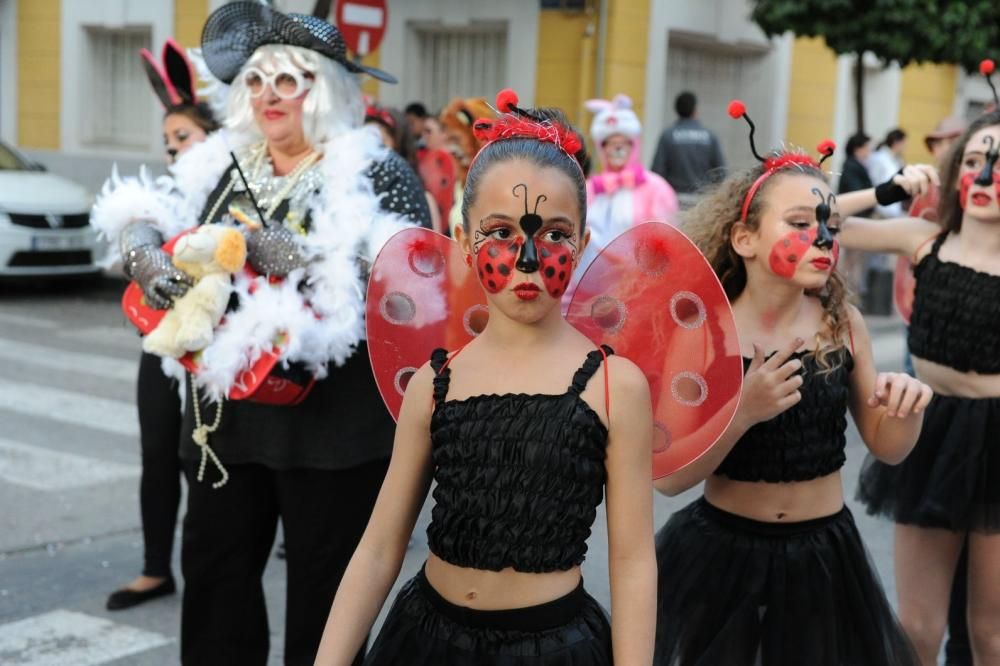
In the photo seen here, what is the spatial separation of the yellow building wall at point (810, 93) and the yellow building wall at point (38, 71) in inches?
379

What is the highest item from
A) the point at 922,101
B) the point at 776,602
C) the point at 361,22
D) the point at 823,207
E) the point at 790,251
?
the point at 922,101

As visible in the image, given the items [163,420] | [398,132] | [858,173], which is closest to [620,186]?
[398,132]

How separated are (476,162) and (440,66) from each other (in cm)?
1313

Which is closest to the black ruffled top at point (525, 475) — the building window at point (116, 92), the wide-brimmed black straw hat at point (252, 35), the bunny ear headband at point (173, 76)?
the wide-brimmed black straw hat at point (252, 35)

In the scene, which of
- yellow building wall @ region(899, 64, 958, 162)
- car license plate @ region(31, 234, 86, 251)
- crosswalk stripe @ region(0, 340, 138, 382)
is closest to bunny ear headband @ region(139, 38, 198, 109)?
crosswalk stripe @ region(0, 340, 138, 382)

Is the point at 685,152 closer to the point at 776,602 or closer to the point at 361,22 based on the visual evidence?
the point at 361,22

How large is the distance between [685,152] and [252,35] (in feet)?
30.0

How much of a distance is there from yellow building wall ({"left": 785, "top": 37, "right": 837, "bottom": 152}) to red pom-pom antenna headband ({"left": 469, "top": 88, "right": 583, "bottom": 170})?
50.1 feet

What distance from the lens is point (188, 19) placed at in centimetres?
1544

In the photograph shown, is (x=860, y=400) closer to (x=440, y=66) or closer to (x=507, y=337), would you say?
(x=507, y=337)

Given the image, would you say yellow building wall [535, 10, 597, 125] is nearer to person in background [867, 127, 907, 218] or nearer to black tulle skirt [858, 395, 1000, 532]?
person in background [867, 127, 907, 218]

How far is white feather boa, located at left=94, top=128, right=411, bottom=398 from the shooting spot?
10.6 feet

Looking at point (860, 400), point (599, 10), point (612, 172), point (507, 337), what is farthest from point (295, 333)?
point (599, 10)

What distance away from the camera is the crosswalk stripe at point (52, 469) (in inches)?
250
